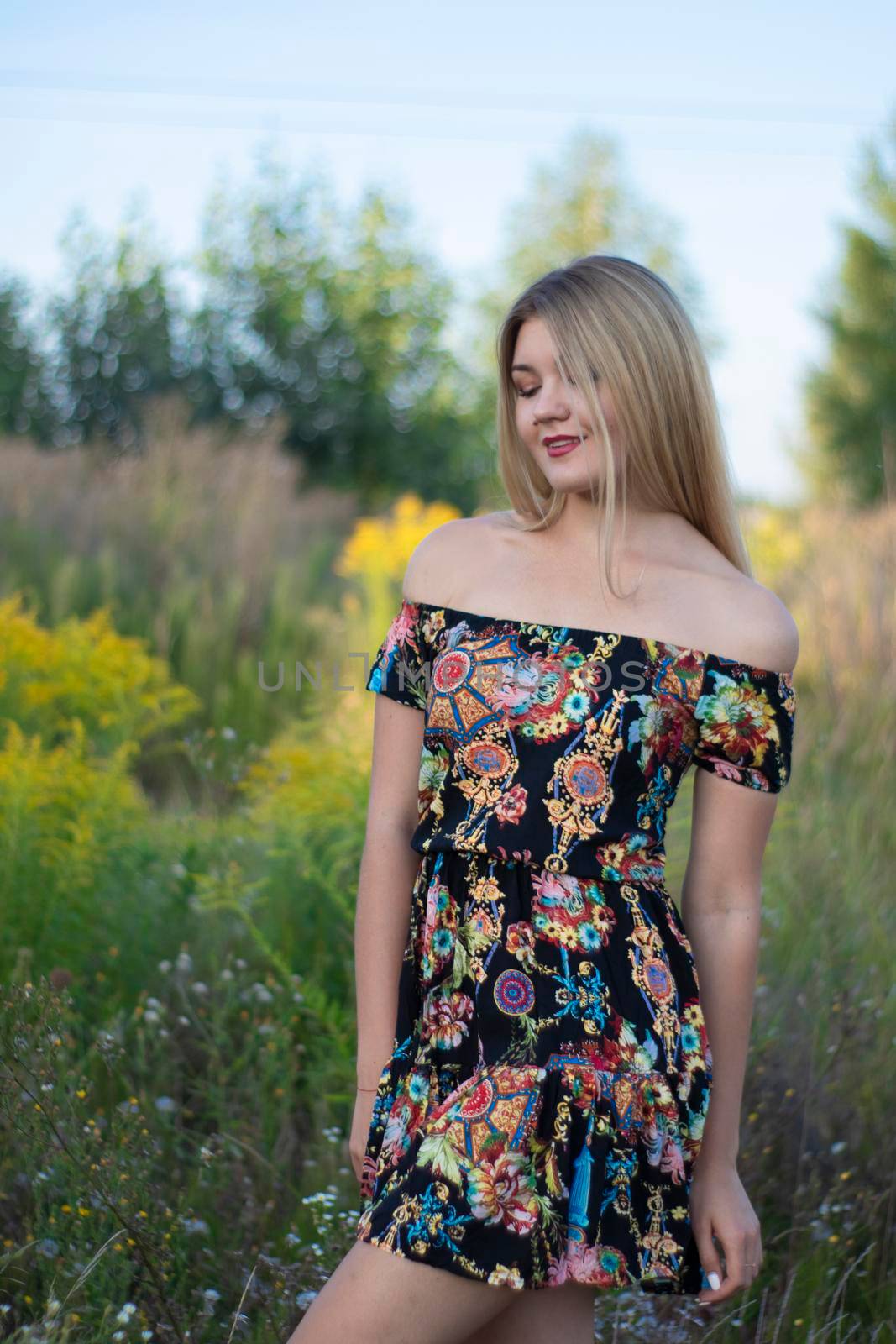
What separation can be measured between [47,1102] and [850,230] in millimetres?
26715

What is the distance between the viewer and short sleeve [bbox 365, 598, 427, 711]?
1.77m

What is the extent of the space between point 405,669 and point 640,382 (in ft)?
1.62

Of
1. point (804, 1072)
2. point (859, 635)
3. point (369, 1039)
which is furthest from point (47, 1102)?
point (859, 635)

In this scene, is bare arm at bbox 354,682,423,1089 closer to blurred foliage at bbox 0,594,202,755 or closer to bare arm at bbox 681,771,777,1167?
bare arm at bbox 681,771,777,1167

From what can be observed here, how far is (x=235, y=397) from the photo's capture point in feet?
56.3

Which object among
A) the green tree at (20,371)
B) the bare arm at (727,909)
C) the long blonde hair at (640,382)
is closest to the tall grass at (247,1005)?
the bare arm at (727,909)

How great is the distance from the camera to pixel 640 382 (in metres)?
1.72

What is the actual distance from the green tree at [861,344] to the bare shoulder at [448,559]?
24.1 metres

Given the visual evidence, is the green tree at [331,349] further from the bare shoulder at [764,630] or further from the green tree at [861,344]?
the bare shoulder at [764,630]

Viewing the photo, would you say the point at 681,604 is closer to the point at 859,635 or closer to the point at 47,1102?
the point at 47,1102

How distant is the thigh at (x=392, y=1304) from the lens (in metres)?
1.38

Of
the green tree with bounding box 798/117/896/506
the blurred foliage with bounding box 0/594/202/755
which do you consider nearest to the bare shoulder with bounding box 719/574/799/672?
the blurred foliage with bounding box 0/594/202/755

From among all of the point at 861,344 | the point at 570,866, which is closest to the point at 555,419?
the point at 570,866

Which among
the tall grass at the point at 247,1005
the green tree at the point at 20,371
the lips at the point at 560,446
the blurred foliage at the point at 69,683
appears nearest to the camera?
the lips at the point at 560,446
